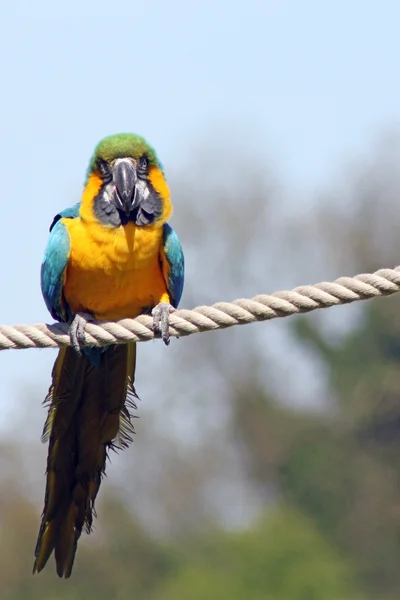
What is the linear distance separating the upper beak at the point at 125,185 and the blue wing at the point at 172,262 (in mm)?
240

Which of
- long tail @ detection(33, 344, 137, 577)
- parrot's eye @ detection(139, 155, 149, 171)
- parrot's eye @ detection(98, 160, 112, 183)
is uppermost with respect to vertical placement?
parrot's eye @ detection(139, 155, 149, 171)

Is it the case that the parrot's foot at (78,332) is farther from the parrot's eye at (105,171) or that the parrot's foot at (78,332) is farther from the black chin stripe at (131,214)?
the parrot's eye at (105,171)

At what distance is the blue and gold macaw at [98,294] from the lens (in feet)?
19.7

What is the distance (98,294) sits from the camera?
6.08 meters

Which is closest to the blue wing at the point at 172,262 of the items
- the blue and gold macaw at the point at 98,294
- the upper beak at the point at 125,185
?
the blue and gold macaw at the point at 98,294

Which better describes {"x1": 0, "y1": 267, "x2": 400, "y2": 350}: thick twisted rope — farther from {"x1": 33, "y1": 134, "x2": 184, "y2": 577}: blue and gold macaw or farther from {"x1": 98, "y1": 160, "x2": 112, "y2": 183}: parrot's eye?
{"x1": 98, "y1": 160, "x2": 112, "y2": 183}: parrot's eye

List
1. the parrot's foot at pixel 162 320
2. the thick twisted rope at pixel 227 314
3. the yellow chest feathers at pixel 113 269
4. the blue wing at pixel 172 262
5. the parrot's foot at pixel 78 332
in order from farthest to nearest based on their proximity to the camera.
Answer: the blue wing at pixel 172 262 → the yellow chest feathers at pixel 113 269 → the parrot's foot at pixel 78 332 → the parrot's foot at pixel 162 320 → the thick twisted rope at pixel 227 314

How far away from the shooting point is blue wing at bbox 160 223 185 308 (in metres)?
6.13

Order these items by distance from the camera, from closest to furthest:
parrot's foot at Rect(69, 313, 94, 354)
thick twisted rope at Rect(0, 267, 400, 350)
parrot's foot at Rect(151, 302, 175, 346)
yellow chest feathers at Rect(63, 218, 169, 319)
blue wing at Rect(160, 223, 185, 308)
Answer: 1. thick twisted rope at Rect(0, 267, 400, 350)
2. parrot's foot at Rect(151, 302, 175, 346)
3. parrot's foot at Rect(69, 313, 94, 354)
4. yellow chest feathers at Rect(63, 218, 169, 319)
5. blue wing at Rect(160, 223, 185, 308)

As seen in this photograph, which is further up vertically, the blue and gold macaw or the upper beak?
the upper beak

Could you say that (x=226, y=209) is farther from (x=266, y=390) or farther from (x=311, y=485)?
(x=311, y=485)

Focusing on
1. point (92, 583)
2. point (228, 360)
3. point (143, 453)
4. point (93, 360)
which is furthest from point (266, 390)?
point (93, 360)

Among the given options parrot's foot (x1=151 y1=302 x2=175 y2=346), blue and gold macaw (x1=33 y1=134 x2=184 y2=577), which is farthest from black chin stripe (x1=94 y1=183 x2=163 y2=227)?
parrot's foot (x1=151 y1=302 x2=175 y2=346)

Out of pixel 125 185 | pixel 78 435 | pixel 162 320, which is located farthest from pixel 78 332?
pixel 125 185
